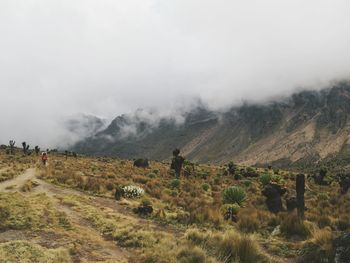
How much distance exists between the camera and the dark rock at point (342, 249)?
12.1 meters

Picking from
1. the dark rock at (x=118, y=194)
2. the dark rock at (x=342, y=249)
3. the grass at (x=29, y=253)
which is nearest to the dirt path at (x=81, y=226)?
the grass at (x=29, y=253)

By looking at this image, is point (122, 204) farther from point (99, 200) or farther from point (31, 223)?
point (31, 223)

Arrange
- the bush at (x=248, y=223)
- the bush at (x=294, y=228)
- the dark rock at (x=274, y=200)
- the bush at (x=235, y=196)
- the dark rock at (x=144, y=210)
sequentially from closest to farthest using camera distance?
the bush at (x=294, y=228), the bush at (x=248, y=223), the dark rock at (x=144, y=210), the dark rock at (x=274, y=200), the bush at (x=235, y=196)

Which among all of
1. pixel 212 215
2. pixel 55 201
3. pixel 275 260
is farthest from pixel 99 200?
pixel 275 260

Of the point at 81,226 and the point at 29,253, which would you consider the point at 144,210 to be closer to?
the point at 81,226

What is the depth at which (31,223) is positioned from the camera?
16.1 m

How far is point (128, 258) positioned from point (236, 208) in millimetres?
10236

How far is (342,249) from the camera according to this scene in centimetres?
1254

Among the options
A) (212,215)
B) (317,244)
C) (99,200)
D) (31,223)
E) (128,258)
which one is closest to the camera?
(128,258)

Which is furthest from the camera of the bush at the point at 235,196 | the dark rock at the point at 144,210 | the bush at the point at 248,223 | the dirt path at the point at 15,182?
the bush at the point at 235,196

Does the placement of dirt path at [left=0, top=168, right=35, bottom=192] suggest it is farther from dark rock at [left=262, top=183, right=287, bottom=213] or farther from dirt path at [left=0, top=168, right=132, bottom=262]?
dark rock at [left=262, top=183, right=287, bottom=213]

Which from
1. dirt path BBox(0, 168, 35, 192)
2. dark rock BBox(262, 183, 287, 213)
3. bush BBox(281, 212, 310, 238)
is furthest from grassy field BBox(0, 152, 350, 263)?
dark rock BBox(262, 183, 287, 213)

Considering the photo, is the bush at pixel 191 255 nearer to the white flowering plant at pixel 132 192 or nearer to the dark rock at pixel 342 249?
the dark rock at pixel 342 249

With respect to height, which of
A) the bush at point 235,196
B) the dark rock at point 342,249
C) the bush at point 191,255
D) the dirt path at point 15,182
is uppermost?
the dirt path at point 15,182
